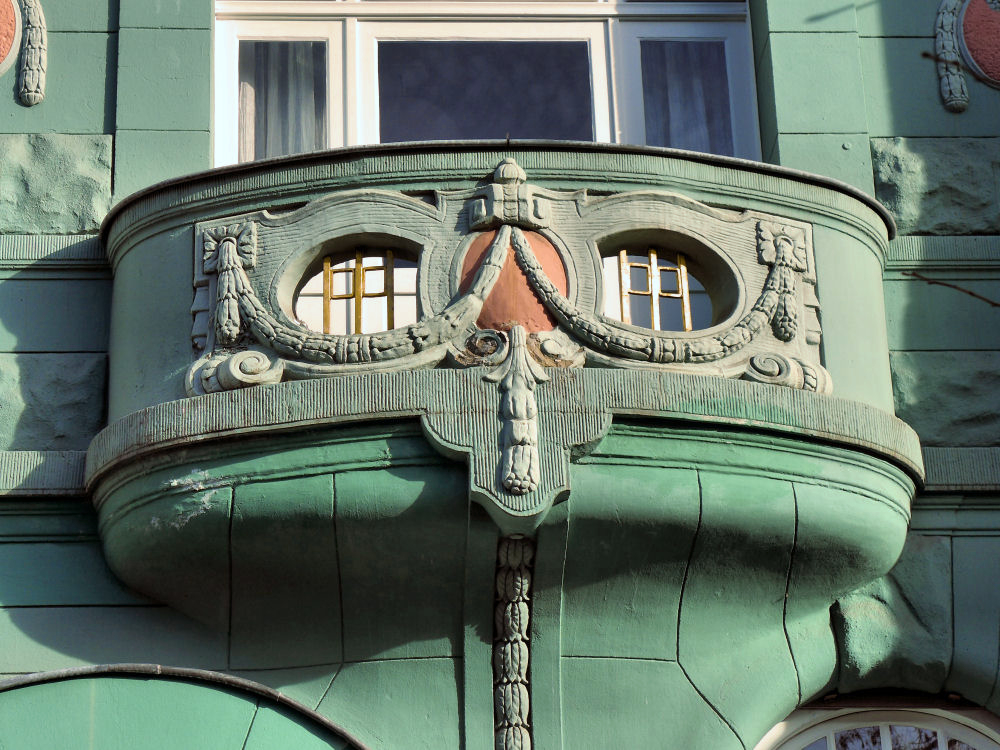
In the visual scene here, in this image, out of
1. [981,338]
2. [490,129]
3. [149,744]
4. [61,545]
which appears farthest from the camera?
[490,129]

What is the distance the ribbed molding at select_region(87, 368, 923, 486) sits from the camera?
904cm

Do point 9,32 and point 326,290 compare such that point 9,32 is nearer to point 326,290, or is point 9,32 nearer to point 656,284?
point 326,290

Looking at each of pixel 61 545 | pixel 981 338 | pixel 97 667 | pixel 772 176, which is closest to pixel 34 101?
pixel 61 545

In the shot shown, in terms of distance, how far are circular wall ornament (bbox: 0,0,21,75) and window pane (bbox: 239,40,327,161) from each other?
136 cm

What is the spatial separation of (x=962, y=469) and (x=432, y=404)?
10.1ft

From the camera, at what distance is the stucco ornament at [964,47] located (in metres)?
11.1

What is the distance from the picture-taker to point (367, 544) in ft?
29.9

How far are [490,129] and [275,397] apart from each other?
10.7 feet

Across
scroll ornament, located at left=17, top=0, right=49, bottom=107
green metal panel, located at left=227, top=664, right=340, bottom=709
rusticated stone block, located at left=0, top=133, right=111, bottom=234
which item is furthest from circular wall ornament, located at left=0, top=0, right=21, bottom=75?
green metal panel, located at left=227, top=664, right=340, bottom=709

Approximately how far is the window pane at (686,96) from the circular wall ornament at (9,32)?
3837 mm

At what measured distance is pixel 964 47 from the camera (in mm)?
11266

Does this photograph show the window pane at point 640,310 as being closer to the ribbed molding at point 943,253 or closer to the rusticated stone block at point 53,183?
the ribbed molding at point 943,253

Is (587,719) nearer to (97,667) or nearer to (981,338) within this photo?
(97,667)

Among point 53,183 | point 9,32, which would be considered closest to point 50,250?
point 53,183
